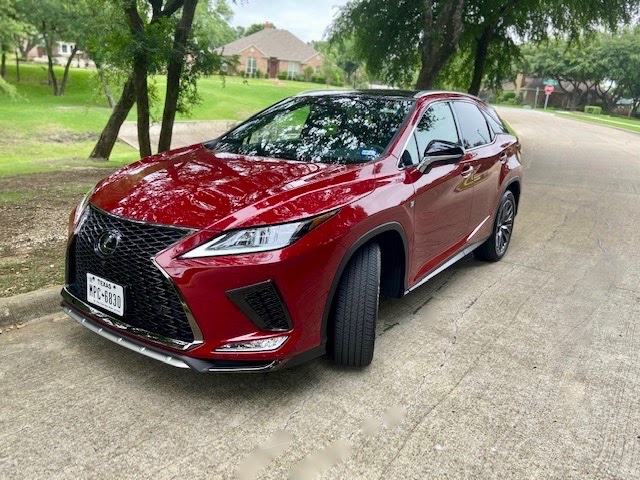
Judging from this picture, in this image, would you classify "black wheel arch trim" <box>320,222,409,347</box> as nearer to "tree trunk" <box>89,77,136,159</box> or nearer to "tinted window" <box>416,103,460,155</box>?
"tinted window" <box>416,103,460,155</box>

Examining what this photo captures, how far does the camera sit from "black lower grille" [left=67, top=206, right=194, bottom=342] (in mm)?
2645

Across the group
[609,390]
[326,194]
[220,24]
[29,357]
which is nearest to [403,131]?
[326,194]

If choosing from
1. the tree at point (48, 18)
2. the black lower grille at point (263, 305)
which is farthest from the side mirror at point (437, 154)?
the tree at point (48, 18)

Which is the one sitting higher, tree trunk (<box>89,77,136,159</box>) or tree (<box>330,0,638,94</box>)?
tree (<box>330,0,638,94</box>)

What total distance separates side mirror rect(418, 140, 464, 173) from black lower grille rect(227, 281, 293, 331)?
1554 millimetres

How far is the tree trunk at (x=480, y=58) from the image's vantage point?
15851 mm

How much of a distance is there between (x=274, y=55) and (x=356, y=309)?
83.9 metres

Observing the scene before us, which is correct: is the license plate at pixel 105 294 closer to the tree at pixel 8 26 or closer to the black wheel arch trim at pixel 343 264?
the black wheel arch trim at pixel 343 264

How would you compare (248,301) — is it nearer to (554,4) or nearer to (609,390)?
(609,390)

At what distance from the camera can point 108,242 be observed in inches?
111

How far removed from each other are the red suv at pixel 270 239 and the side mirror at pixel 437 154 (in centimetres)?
1

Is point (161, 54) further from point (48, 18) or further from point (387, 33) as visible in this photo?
point (48, 18)

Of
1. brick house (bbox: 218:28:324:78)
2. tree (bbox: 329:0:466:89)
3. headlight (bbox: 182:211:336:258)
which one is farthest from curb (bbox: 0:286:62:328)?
brick house (bbox: 218:28:324:78)

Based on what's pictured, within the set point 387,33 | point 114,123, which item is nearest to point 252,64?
point 387,33
